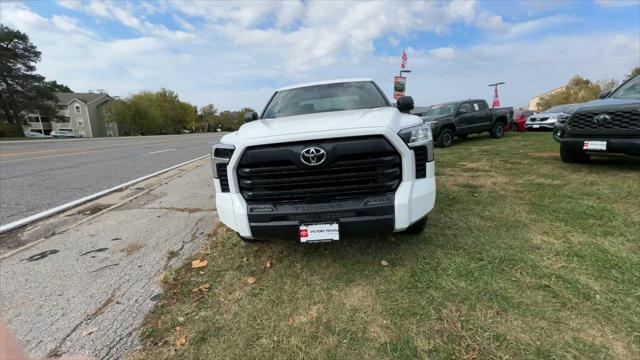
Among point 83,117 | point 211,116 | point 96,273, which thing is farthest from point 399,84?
point 211,116

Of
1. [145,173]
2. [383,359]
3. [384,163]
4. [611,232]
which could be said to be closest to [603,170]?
[611,232]

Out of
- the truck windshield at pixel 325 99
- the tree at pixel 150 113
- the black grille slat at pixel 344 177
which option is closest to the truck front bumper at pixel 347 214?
the black grille slat at pixel 344 177

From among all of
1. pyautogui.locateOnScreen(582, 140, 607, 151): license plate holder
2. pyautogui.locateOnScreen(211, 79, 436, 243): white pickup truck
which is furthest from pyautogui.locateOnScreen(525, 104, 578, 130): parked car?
pyautogui.locateOnScreen(211, 79, 436, 243): white pickup truck

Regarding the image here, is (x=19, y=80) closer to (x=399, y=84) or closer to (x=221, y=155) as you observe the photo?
(x=399, y=84)

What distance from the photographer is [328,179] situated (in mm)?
2506

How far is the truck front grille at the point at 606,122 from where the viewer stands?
4.66 m

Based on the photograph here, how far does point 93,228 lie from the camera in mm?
4137

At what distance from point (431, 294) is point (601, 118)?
4.78m

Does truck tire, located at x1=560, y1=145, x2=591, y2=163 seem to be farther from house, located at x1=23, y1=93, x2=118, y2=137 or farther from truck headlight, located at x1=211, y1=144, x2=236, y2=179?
house, located at x1=23, y1=93, x2=118, y2=137

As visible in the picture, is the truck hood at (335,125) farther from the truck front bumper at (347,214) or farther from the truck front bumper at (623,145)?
the truck front bumper at (623,145)

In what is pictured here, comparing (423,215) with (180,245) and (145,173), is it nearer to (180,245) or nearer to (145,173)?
(180,245)

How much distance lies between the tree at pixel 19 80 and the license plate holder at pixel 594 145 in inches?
2396

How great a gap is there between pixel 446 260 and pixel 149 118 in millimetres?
77313

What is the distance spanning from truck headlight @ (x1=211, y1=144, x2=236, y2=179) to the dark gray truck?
958 cm
